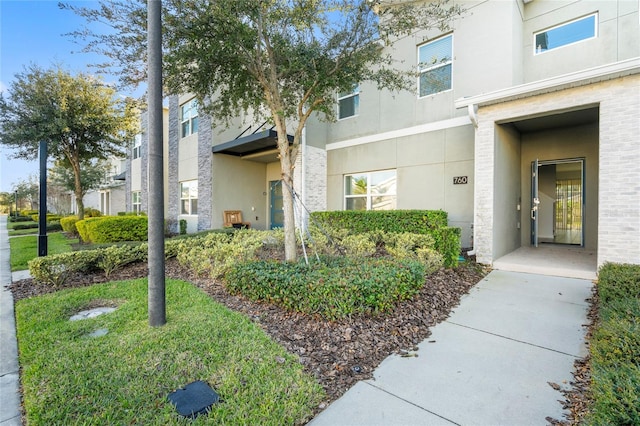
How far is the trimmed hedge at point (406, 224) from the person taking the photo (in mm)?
6176

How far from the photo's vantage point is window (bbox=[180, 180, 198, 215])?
41.3 ft

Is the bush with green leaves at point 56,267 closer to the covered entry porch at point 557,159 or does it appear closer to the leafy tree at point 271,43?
the leafy tree at point 271,43

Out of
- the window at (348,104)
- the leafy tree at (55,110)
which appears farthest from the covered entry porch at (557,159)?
the leafy tree at (55,110)

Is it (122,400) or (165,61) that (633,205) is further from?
(165,61)

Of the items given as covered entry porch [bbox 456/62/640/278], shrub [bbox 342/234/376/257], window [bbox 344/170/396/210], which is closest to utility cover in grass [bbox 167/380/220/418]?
shrub [bbox 342/234/376/257]

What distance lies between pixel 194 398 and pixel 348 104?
1017 centimetres

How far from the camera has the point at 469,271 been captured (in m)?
6.08

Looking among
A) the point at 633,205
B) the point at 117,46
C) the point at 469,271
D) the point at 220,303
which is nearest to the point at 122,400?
the point at 220,303

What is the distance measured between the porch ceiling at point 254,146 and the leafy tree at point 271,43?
11.9 ft

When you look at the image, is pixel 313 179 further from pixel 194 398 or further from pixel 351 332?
pixel 194 398

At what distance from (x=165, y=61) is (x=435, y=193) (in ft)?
23.7

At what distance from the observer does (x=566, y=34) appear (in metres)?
7.78

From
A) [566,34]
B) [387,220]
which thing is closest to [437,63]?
[566,34]

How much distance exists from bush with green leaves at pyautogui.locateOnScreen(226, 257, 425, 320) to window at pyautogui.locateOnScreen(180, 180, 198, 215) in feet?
28.6
